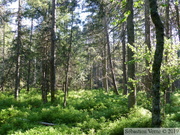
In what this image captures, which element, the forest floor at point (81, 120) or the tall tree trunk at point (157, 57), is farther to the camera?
the forest floor at point (81, 120)

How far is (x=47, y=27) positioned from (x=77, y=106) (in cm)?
602

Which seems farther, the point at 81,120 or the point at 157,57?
the point at 81,120

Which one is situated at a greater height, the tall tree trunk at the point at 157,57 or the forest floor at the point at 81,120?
the tall tree trunk at the point at 157,57

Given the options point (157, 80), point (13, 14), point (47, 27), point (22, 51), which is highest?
point (13, 14)

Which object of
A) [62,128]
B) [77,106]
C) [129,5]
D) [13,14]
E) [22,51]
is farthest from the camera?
[22,51]

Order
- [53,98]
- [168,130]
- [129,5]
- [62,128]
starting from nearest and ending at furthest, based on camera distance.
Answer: [168,130] < [62,128] < [129,5] < [53,98]

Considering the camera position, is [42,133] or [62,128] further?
[62,128]

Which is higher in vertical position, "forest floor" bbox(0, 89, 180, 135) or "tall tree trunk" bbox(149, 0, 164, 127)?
"tall tree trunk" bbox(149, 0, 164, 127)

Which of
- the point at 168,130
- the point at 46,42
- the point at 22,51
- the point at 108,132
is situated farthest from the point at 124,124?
the point at 22,51

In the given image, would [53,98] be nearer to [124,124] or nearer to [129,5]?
[124,124]

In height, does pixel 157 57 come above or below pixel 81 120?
above

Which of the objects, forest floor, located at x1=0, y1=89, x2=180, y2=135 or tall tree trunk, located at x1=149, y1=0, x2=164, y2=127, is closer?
tall tree trunk, located at x1=149, y1=0, x2=164, y2=127

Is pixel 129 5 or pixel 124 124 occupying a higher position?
pixel 129 5

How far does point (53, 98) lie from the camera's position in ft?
36.0
